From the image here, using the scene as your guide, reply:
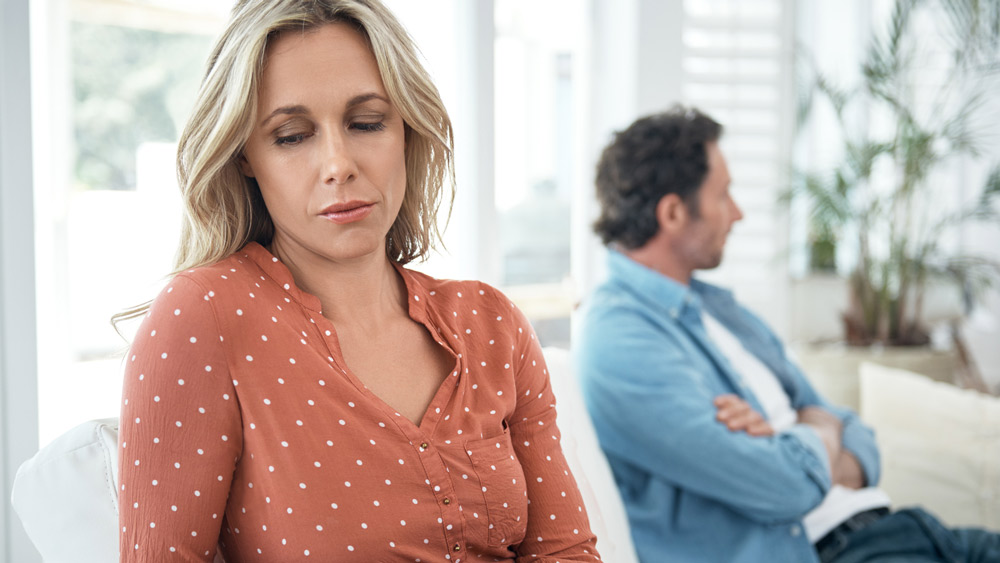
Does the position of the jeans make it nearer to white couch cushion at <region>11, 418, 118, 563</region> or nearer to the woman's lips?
the woman's lips

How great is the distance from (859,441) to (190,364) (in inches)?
60.6

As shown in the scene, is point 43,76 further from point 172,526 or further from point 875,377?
point 875,377

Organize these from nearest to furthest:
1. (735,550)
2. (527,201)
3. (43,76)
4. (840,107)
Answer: (43,76) < (735,550) < (527,201) < (840,107)

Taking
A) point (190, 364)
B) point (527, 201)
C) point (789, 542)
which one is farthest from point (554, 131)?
point (190, 364)

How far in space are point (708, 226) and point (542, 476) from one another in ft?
3.29

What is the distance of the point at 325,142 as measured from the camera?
965 millimetres

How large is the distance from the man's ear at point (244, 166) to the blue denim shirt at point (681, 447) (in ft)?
2.90

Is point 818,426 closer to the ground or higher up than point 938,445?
higher up

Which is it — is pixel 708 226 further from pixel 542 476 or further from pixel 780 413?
pixel 542 476

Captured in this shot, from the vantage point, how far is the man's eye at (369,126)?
3.30 ft

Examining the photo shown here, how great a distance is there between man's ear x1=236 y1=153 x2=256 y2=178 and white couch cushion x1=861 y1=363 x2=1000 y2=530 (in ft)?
6.03

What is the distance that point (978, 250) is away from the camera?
441 centimetres

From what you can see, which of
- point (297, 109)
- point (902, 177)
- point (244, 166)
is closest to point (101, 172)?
point (244, 166)

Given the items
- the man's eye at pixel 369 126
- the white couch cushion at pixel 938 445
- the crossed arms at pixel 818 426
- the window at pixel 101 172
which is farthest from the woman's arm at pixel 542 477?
the white couch cushion at pixel 938 445
